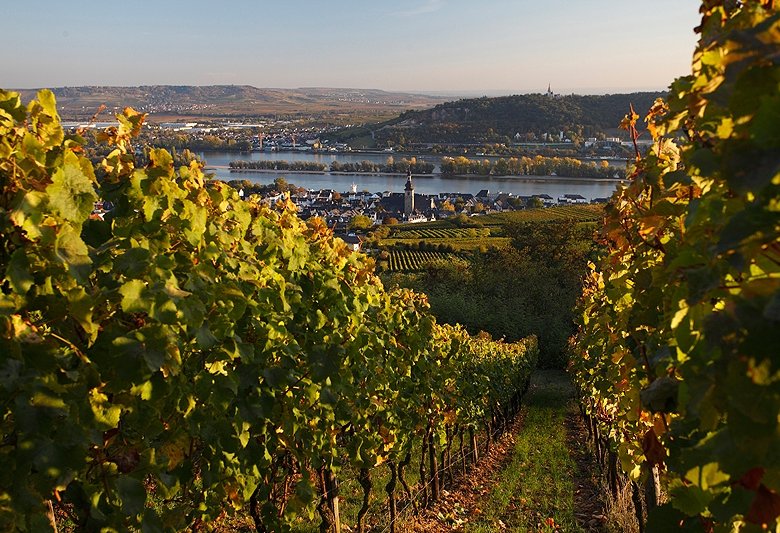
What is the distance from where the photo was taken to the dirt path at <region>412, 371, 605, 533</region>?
7.44m

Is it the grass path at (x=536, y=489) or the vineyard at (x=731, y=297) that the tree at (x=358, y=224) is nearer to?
the grass path at (x=536, y=489)

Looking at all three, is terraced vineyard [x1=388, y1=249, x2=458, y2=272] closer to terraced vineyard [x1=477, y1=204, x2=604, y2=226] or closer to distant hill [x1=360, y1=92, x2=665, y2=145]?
terraced vineyard [x1=477, y1=204, x2=604, y2=226]

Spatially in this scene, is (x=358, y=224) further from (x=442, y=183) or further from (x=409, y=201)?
(x=442, y=183)

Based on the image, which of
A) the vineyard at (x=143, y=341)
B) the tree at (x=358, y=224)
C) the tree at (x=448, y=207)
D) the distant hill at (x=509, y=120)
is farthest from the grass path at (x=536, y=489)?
the distant hill at (x=509, y=120)

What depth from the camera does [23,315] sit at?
73.9 inches

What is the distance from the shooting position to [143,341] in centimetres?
187

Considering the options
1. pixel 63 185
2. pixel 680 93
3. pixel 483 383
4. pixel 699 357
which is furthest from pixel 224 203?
pixel 483 383

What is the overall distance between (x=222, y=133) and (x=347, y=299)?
605ft

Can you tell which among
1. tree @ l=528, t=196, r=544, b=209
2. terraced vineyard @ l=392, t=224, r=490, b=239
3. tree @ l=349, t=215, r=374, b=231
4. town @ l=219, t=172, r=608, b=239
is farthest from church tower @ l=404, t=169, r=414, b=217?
tree @ l=528, t=196, r=544, b=209

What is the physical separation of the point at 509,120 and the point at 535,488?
160420mm

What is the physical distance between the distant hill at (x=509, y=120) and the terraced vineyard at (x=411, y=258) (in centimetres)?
9929

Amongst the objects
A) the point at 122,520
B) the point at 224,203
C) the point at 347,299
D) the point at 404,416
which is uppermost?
the point at 224,203

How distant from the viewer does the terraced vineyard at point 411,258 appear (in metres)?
52.5

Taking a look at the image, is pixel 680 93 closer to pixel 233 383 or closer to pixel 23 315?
pixel 233 383
